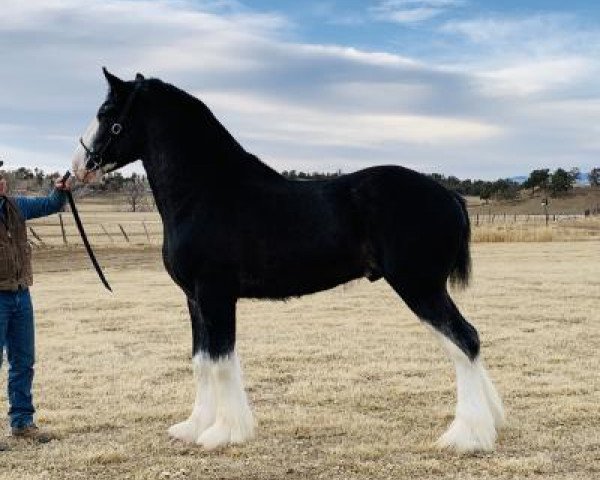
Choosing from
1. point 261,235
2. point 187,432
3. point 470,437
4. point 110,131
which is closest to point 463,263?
point 470,437

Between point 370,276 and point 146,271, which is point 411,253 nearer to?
point 370,276

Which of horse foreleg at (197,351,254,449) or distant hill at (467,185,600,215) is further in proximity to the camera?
distant hill at (467,185,600,215)

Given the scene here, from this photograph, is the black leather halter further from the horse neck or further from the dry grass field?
the dry grass field

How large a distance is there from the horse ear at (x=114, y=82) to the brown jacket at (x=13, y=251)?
1235 mm

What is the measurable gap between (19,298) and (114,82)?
1.89 meters

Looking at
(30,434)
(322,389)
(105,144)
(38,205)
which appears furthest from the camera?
(322,389)

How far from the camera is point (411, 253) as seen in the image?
5.67m

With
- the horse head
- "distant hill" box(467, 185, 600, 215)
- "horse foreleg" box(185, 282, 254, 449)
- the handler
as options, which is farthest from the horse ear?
"distant hill" box(467, 185, 600, 215)

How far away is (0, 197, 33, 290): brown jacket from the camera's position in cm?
595

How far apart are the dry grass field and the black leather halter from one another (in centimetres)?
221

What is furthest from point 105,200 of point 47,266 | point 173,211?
point 173,211

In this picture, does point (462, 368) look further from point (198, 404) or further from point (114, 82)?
point (114, 82)

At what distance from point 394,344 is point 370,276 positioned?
487 cm

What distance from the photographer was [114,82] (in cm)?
591
